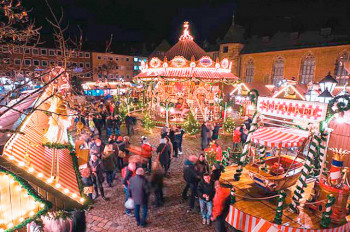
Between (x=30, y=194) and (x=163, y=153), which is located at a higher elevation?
(x=30, y=194)

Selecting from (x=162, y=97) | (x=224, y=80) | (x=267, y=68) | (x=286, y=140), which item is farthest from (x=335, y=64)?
(x=286, y=140)

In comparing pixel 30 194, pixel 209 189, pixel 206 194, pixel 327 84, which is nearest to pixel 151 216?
pixel 206 194

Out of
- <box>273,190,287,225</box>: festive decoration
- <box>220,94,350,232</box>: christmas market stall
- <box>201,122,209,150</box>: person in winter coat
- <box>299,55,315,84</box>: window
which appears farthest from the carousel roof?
<box>299,55,315,84</box>: window

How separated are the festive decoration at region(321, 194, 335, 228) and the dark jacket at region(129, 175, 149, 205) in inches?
171

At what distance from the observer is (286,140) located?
616 centimetres

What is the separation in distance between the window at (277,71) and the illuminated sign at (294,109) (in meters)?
25.7

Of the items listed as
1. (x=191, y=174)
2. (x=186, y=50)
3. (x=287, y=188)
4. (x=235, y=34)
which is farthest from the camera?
(x=235, y=34)

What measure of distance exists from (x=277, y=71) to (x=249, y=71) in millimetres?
4694

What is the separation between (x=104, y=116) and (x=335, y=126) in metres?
11.9

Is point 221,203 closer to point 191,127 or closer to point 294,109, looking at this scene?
point 294,109

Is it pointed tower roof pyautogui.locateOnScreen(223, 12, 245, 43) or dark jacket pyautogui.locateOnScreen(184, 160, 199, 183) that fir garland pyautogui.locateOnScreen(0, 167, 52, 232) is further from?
pointed tower roof pyautogui.locateOnScreen(223, 12, 245, 43)

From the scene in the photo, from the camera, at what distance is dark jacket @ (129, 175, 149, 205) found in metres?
5.15

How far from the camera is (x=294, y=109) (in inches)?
244

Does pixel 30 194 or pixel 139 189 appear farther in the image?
pixel 139 189
